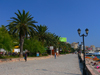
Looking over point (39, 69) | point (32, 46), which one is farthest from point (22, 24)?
point (39, 69)

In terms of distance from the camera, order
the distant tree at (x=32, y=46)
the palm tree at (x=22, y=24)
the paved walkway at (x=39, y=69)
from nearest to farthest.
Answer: the paved walkway at (x=39, y=69)
the palm tree at (x=22, y=24)
the distant tree at (x=32, y=46)

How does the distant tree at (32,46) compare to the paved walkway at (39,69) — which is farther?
the distant tree at (32,46)

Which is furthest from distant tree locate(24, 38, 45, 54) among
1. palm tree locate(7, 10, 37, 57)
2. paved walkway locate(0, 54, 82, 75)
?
paved walkway locate(0, 54, 82, 75)

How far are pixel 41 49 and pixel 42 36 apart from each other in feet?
13.5

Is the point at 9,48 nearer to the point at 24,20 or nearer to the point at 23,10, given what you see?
the point at 24,20

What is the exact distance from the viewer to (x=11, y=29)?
25078mm

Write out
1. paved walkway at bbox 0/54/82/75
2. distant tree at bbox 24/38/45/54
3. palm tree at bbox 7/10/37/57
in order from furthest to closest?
distant tree at bbox 24/38/45/54 < palm tree at bbox 7/10/37/57 < paved walkway at bbox 0/54/82/75

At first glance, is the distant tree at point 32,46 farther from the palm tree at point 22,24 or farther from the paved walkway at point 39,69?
the paved walkway at point 39,69

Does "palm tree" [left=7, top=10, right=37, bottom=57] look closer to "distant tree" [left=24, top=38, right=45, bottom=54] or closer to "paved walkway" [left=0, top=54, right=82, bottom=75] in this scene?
"distant tree" [left=24, top=38, right=45, bottom=54]

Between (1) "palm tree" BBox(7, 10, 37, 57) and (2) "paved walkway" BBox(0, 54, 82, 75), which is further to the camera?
(1) "palm tree" BBox(7, 10, 37, 57)

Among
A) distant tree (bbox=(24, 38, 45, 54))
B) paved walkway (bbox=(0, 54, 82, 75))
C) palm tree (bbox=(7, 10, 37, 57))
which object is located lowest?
paved walkway (bbox=(0, 54, 82, 75))

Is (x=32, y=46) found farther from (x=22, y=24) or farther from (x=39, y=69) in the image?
(x=39, y=69)

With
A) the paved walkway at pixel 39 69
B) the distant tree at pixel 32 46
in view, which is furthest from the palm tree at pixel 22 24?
the paved walkway at pixel 39 69

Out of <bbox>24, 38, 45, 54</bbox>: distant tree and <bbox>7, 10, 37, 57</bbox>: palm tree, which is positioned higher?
<bbox>7, 10, 37, 57</bbox>: palm tree
